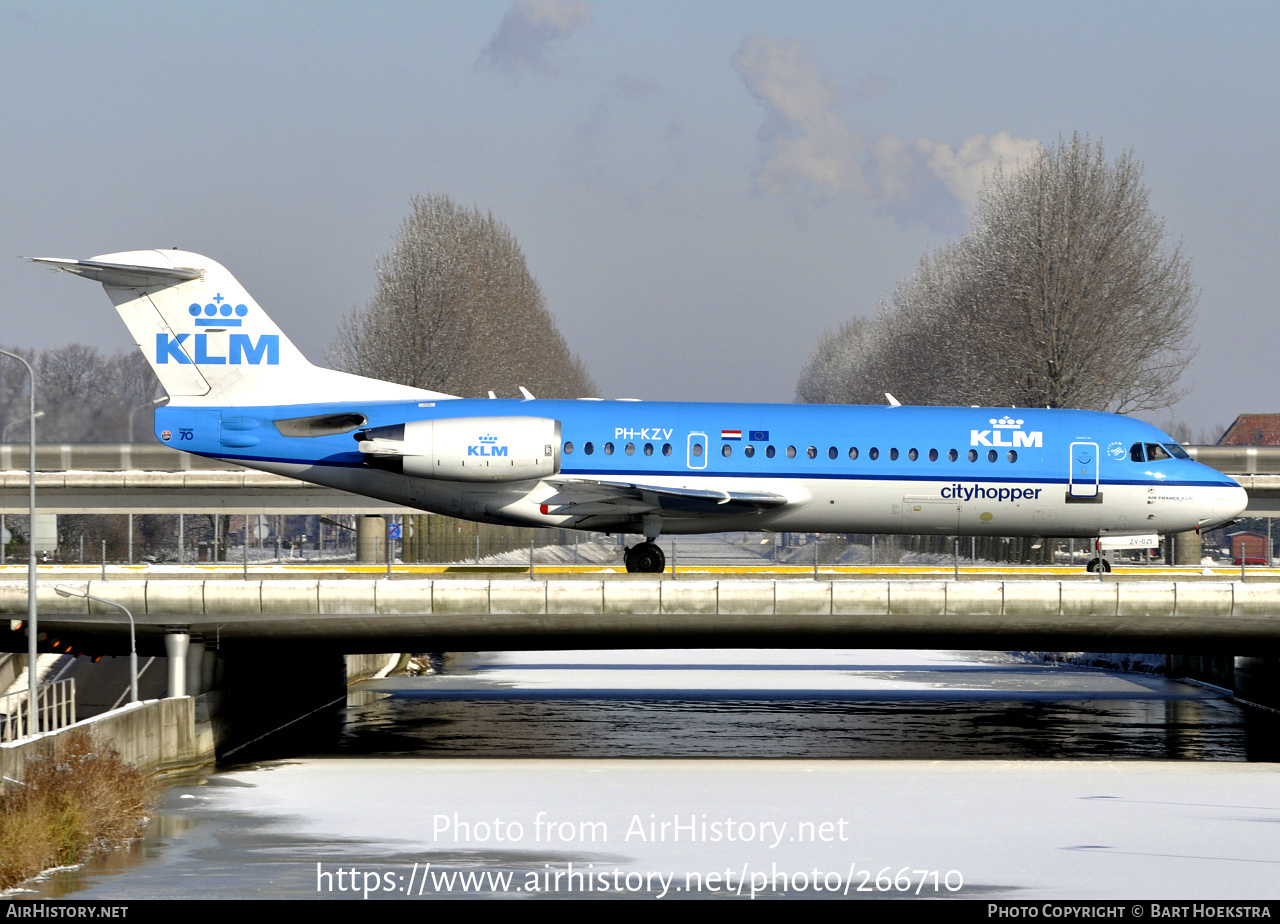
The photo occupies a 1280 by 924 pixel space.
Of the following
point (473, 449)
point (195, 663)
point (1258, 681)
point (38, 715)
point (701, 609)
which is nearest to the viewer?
point (701, 609)

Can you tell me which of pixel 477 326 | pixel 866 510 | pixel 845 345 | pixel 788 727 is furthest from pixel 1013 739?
pixel 845 345

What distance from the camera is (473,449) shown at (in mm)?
37188

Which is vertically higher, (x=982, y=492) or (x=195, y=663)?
(x=982, y=492)

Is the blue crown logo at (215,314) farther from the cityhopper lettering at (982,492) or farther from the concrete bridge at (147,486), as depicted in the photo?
the concrete bridge at (147,486)

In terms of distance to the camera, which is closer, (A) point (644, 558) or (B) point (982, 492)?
(B) point (982, 492)

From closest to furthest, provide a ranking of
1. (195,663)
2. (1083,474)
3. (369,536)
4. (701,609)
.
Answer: (701,609), (1083,474), (195,663), (369,536)

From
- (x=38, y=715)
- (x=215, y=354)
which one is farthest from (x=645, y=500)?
(x=38, y=715)

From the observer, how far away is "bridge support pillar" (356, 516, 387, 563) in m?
80.9

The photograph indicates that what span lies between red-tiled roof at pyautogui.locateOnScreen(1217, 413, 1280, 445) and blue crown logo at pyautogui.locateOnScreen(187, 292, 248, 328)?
142 metres

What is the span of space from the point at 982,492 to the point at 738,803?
9.72m

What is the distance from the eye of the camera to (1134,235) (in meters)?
78.2

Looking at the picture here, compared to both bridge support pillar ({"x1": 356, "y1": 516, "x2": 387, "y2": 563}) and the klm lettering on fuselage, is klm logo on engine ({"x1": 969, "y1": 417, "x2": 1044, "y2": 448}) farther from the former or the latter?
bridge support pillar ({"x1": 356, "y1": 516, "x2": 387, "y2": 563})

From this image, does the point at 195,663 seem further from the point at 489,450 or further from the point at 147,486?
the point at 147,486

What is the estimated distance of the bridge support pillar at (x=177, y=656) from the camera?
1539 inches
